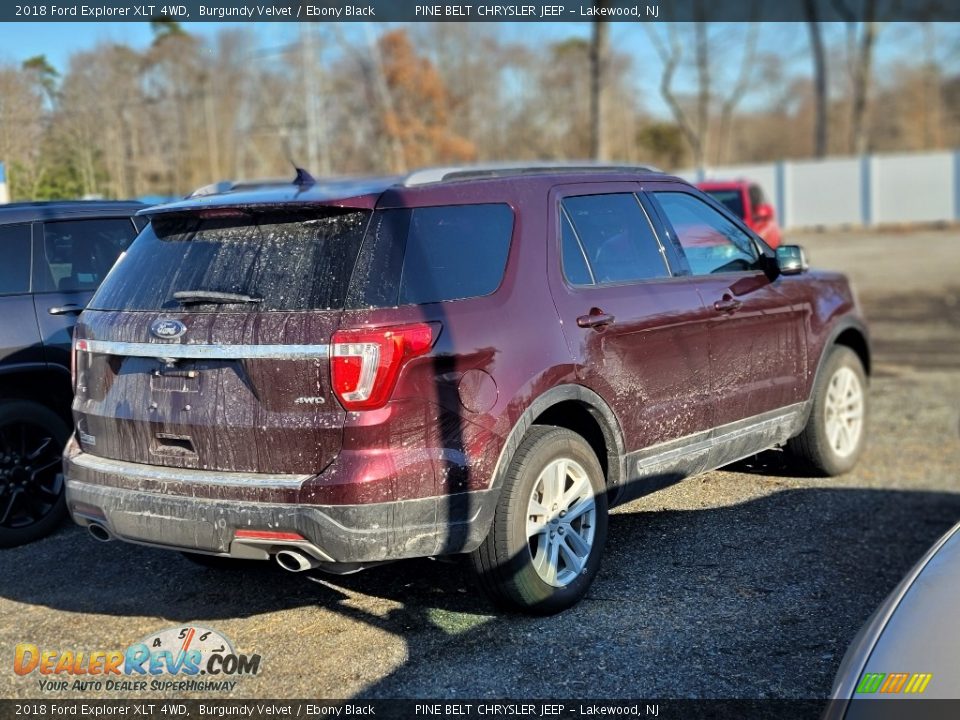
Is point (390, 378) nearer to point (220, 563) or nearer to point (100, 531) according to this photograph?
point (100, 531)

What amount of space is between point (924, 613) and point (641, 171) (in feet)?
10.8

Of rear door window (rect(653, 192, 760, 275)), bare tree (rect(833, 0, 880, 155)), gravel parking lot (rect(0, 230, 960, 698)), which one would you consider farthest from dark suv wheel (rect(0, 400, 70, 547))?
bare tree (rect(833, 0, 880, 155))

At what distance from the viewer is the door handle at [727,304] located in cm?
556

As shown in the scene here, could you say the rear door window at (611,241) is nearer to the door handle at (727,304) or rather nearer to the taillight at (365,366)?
the door handle at (727,304)

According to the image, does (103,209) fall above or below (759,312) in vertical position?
above

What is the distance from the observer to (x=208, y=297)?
4.24 meters

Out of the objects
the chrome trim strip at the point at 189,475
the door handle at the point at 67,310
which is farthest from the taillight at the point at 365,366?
the door handle at the point at 67,310

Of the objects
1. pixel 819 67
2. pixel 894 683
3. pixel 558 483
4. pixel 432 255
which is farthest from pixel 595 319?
pixel 819 67

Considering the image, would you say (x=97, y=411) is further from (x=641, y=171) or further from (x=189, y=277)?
(x=641, y=171)

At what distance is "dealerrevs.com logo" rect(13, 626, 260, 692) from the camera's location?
165 inches

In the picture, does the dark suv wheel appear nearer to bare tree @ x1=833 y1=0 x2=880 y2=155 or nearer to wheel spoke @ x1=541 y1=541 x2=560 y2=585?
wheel spoke @ x1=541 y1=541 x2=560 y2=585

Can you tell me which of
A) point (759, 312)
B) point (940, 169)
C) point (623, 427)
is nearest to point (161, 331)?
point (623, 427)

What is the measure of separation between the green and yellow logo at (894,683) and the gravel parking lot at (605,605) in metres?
1.31

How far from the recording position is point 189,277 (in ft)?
14.4
